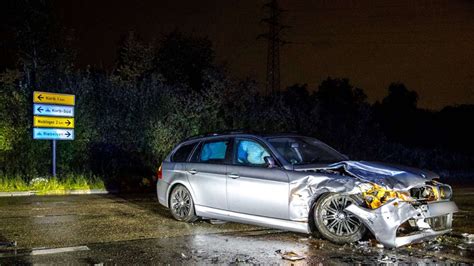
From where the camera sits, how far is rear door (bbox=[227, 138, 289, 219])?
8336 mm

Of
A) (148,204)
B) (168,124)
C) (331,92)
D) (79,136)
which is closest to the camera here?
(148,204)

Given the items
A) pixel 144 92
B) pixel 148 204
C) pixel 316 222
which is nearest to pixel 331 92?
pixel 144 92

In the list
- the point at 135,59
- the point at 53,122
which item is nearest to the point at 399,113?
the point at 135,59

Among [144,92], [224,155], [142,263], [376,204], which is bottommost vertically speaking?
[142,263]

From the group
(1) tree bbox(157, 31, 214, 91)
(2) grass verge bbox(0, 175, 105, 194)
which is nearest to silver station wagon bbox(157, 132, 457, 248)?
(2) grass verge bbox(0, 175, 105, 194)

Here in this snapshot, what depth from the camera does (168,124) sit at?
2198 centimetres

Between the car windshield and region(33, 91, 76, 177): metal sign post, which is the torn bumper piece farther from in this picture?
region(33, 91, 76, 177): metal sign post

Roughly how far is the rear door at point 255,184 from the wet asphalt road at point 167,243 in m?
0.40

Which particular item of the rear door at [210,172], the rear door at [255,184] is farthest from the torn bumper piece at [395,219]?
the rear door at [210,172]

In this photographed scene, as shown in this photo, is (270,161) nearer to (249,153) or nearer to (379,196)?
(249,153)

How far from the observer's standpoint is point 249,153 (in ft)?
30.1

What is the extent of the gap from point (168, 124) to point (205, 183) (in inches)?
498

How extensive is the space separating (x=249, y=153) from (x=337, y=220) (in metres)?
1.99

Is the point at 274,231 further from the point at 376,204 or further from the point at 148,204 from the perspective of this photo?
the point at 148,204
